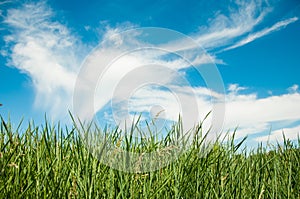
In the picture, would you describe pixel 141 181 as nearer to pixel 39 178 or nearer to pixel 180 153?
pixel 180 153

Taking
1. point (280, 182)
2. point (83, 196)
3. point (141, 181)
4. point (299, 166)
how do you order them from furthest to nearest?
point (299, 166), point (280, 182), point (141, 181), point (83, 196)

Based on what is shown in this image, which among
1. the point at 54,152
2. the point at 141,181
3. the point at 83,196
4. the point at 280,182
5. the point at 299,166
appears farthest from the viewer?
the point at 299,166

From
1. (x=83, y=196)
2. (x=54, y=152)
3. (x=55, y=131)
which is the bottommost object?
(x=83, y=196)

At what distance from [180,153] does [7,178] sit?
4.87 feet

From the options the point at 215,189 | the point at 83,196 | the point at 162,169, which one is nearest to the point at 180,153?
the point at 162,169

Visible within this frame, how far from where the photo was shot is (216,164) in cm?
322

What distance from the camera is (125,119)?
3.28m

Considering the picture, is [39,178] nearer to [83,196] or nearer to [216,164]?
[83,196]

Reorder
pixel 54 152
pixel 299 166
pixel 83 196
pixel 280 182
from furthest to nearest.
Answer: pixel 299 166, pixel 280 182, pixel 54 152, pixel 83 196

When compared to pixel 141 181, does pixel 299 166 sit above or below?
above

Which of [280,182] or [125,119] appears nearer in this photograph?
[125,119]

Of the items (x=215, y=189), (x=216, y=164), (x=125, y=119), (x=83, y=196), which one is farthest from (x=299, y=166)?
(x=83, y=196)

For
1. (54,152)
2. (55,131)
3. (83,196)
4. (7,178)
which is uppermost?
(55,131)

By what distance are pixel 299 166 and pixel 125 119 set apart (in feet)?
7.16
